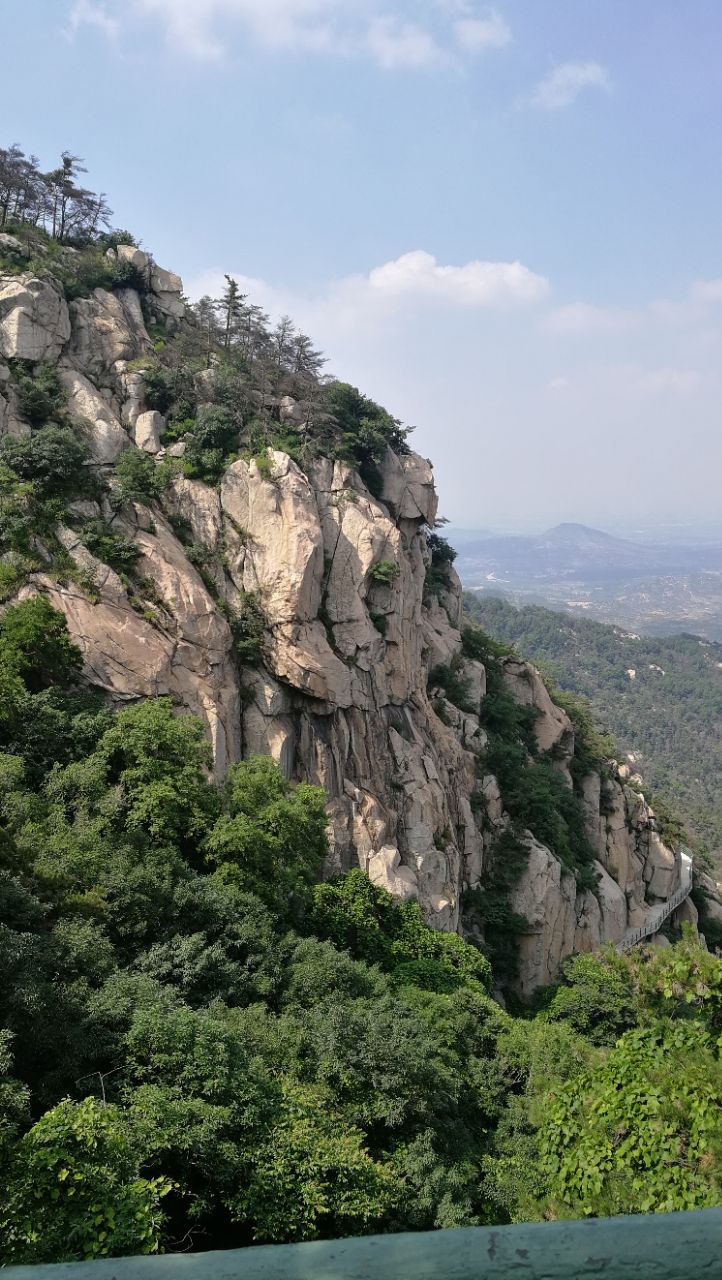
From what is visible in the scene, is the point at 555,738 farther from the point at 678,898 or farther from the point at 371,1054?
the point at 371,1054

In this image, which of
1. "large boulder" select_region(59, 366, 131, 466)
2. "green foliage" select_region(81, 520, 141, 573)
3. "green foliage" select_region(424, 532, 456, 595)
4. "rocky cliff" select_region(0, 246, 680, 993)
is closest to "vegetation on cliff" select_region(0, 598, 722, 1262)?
"rocky cliff" select_region(0, 246, 680, 993)

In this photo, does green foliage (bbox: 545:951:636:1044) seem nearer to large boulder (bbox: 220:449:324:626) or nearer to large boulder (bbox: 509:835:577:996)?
large boulder (bbox: 509:835:577:996)

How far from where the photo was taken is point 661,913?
132 feet

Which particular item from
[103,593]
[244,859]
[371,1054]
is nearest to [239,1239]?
[371,1054]

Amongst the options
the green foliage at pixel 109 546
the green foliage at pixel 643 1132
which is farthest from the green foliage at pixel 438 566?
the green foliage at pixel 643 1132

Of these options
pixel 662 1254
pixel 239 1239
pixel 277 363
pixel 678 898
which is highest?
pixel 277 363

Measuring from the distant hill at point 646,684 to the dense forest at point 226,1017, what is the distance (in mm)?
97022

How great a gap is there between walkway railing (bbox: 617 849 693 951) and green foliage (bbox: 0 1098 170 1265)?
30432 mm

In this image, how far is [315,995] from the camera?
15.0 meters

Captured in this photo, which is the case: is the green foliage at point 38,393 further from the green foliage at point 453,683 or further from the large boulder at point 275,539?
the green foliage at point 453,683

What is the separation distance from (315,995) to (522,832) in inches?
780

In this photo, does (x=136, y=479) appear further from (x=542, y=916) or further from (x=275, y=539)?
(x=542, y=916)

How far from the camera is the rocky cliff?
22391 mm

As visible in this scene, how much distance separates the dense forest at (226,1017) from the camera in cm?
802
